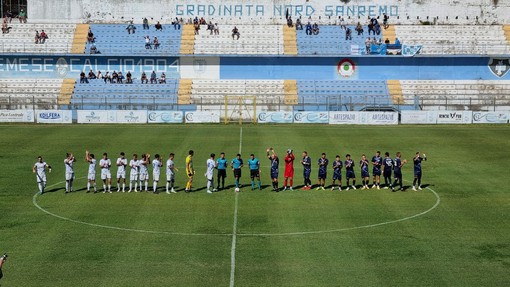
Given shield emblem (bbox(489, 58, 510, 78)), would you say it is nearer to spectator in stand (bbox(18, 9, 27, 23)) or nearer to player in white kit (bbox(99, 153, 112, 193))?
spectator in stand (bbox(18, 9, 27, 23))

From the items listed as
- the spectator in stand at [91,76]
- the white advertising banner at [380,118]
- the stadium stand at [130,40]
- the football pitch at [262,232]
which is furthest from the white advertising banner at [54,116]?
the white advertising banner at [380,118]

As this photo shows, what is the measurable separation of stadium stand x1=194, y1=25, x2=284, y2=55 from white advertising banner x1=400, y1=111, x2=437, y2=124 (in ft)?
57.3

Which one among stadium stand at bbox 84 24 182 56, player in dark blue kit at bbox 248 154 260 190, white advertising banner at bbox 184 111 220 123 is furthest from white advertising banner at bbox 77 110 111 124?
player in dark blue kit at bbox 248 154 260 190

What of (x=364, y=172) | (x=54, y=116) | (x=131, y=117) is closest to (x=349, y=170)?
(x=364, y=172)

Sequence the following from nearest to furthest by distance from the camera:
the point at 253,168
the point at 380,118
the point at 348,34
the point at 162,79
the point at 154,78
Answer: the point at 253,168, the point at 380,118, the point at 154,78, the point at 162,79, the point at 348,34

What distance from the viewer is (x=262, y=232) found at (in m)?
27.0

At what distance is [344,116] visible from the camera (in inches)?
2384

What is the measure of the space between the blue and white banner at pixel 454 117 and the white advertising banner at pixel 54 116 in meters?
30.1

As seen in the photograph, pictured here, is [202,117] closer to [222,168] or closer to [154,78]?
[154,78]

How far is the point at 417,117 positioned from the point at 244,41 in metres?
22.2

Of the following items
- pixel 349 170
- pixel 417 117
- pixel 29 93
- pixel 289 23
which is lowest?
pixel 349 170

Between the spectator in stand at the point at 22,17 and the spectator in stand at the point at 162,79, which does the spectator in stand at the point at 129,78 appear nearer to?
the spectator in stand at the point at 162,79

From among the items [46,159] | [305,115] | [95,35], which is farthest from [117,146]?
[95,35]

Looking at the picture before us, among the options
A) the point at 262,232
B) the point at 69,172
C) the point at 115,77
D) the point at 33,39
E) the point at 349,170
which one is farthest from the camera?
the point at 33,39
